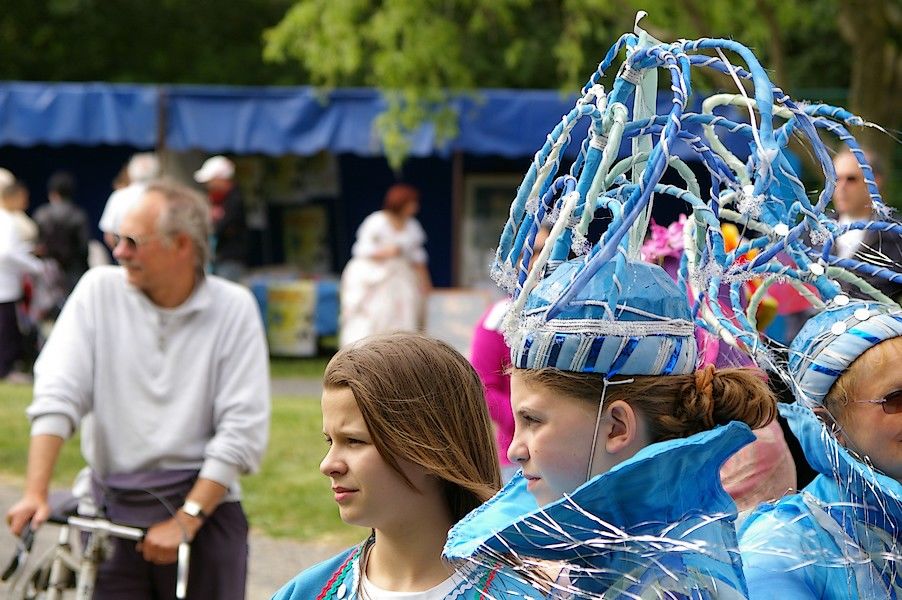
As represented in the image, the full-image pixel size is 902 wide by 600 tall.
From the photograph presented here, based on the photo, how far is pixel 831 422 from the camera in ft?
7.88

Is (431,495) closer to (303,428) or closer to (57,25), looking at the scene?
(303,428)

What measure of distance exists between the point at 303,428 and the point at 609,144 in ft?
29.7

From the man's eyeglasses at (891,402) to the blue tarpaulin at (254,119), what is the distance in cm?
1187

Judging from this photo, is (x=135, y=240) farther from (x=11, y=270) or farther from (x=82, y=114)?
(x=82, y=114)

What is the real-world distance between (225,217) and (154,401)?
31.7 feet

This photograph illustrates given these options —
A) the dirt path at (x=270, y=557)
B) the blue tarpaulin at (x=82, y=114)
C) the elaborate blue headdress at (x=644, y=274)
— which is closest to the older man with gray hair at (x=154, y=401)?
the elaborate blue headdress at (x=644, y=274)

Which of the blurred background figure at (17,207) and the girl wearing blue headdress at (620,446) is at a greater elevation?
the girl wearing blue headdress at (620,446)

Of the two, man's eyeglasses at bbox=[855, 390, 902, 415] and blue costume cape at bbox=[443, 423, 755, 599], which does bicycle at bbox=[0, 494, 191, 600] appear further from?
man's eyeglasses at bbox=[855, 390, 902, 415]

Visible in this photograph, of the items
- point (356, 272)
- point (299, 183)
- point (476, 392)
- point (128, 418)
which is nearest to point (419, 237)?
point (356, 272)

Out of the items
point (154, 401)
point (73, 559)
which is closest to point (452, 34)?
point (154, 401)

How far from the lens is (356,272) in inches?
562

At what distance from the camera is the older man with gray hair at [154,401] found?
4.33 metres

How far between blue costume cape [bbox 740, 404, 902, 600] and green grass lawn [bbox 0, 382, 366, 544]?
574 centimetres

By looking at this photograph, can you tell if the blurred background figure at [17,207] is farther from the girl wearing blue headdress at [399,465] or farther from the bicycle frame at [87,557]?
the girl wearing blue headdress at [399,465]
